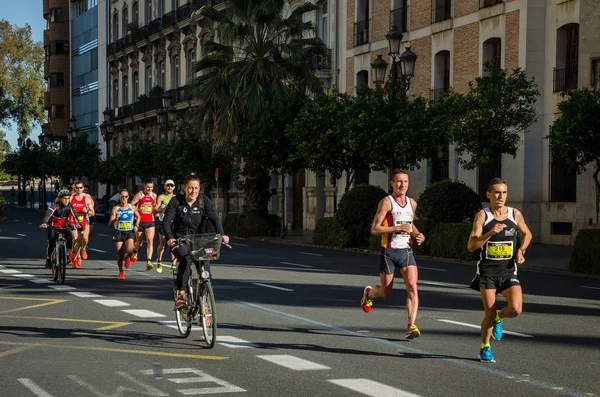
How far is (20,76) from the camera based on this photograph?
9881 centimetres

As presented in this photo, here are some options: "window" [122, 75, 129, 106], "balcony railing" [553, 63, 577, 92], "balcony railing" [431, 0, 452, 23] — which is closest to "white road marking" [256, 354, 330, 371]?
"balcony railing" [553, 63, 577, 92]

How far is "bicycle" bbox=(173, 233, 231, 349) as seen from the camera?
34.2ft

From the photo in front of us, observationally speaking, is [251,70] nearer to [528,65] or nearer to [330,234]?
[330,234]

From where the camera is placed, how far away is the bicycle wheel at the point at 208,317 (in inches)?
407

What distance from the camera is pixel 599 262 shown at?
73.2ft

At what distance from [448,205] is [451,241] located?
1.10 metres

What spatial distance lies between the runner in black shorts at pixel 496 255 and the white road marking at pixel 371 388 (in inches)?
58.7

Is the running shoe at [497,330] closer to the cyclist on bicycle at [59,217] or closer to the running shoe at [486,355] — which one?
the running shoe at [486,355]

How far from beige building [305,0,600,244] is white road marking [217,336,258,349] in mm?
20601

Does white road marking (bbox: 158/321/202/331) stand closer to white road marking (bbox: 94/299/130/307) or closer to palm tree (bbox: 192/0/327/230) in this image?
white road marking (bbox: 94/299/130/307)

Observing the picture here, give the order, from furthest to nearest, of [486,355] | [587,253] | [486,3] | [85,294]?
[486,3], [587,253], [85,294], [486,355]

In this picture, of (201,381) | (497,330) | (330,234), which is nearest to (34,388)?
(201,381)

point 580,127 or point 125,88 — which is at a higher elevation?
point 125,88

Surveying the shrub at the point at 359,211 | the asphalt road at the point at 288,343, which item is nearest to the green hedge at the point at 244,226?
the shrub at the point at 359,211
